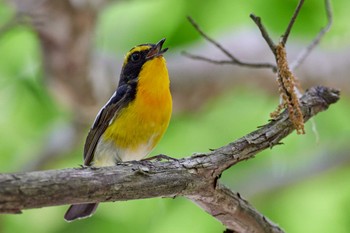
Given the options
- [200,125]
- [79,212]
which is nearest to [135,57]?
[79,212]

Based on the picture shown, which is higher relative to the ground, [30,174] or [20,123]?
[20,123]

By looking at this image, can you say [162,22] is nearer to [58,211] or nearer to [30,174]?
[58,211]

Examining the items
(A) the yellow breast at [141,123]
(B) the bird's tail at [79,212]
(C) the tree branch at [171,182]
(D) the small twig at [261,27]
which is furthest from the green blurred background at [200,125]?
(D) the small twig at [261,27]

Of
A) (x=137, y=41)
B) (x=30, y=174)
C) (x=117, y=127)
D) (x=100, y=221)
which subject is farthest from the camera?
(x=100, y=221)

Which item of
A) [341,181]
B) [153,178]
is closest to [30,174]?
[153,178]

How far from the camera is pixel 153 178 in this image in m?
2.86

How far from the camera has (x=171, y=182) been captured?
2936mm

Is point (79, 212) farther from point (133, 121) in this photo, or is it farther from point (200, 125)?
point (200, 125)

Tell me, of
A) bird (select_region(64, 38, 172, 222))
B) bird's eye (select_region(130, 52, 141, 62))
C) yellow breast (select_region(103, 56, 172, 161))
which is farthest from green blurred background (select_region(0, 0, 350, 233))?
yellow breast (select_region(103, 56, 172, 161))

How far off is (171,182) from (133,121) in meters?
1.14

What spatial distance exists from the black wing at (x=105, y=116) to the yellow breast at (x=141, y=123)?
0.04 m

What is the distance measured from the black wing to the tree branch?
3.46 feet

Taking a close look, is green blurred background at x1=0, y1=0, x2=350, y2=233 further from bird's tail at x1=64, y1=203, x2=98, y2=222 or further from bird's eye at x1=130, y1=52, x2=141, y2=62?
bird's tail at x1=64, y1=203, x2=98, y2=222

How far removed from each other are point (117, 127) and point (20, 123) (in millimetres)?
4071
